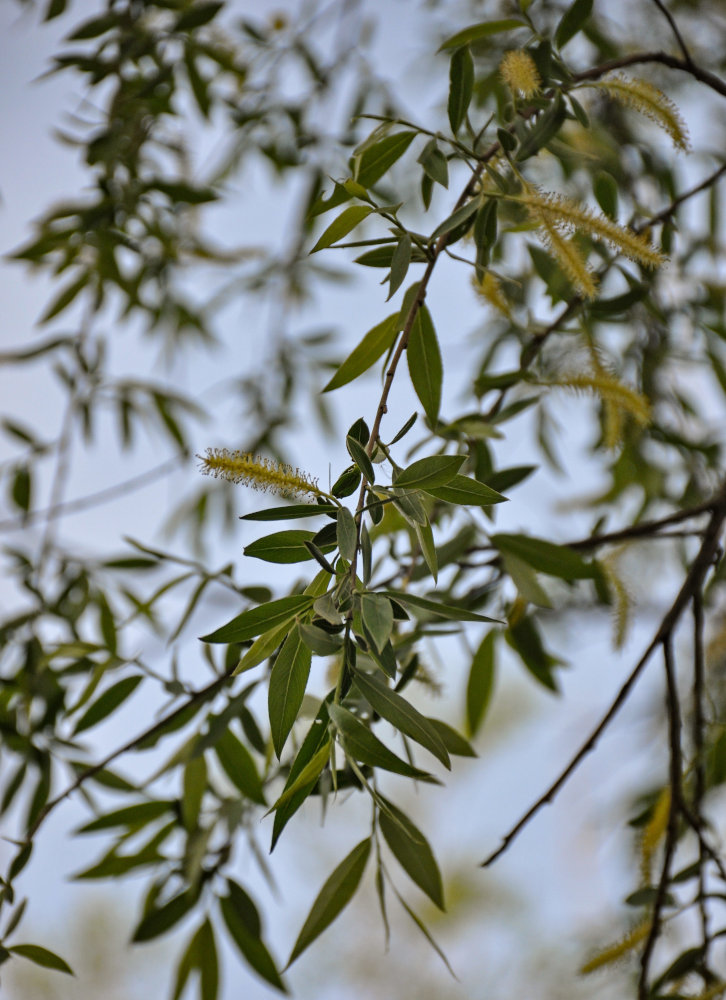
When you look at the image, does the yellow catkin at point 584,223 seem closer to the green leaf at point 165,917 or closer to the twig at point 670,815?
the twig at point 670,815

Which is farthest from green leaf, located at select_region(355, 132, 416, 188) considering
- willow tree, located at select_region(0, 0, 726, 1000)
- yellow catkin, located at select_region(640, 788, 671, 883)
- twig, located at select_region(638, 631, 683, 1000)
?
yellow catkin, located at select_region(640, 788, 671, 883)

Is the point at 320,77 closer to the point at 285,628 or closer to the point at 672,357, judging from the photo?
the point at 672,357

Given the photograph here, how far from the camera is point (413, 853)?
42 centimetres

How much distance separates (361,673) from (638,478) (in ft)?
1.89

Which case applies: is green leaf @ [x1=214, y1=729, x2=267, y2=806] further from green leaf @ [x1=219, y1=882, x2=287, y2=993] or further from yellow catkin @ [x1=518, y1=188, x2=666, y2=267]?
yellow catkin @ [x1=518, y1=188, x2=666, y2=267]

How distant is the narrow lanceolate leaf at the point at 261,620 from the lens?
0.33 m

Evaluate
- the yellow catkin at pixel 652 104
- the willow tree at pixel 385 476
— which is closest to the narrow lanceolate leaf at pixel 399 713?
the willow tree at pixel 385 476

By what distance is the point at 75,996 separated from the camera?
1.73 m

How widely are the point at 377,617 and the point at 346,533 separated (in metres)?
0.03

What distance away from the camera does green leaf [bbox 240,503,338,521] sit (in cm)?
32

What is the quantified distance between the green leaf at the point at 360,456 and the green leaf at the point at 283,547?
4cm

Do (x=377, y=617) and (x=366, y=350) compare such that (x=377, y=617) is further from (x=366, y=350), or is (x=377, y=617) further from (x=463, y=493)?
(x=366, y=350)

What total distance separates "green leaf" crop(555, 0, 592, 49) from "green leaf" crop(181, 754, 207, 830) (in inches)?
18.3

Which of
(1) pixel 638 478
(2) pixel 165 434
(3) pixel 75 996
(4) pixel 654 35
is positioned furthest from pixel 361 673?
(3) pixel 75 996
